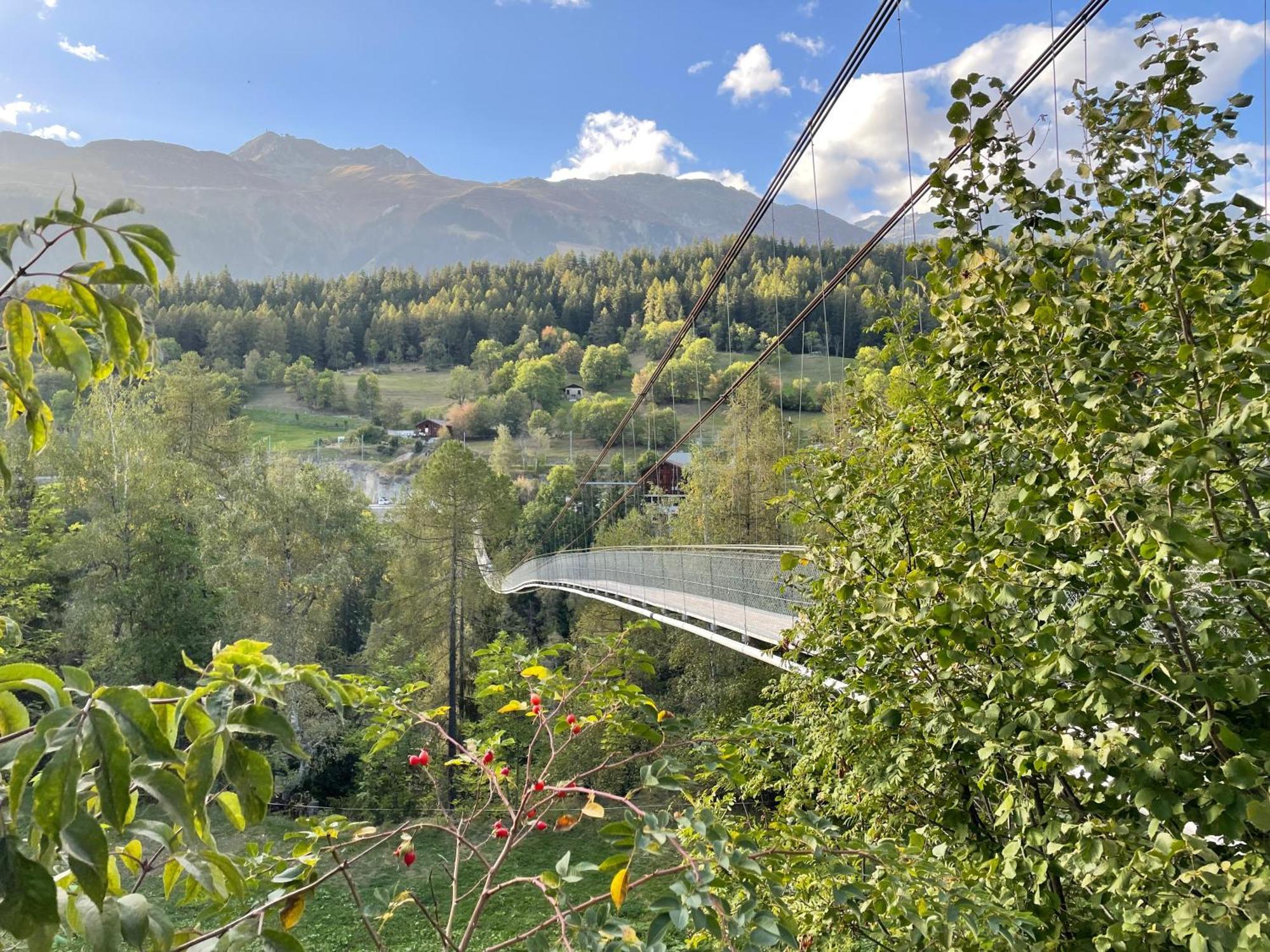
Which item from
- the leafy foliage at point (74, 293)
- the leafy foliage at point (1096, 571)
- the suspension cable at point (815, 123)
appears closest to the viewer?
the leafy foliage at point (74, 293)

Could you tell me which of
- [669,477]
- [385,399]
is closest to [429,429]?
[385,399]

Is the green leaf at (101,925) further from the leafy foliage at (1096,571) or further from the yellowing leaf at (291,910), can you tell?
the leafy foliage at (1096,571)

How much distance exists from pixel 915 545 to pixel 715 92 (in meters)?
26.8

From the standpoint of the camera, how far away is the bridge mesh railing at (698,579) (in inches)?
258

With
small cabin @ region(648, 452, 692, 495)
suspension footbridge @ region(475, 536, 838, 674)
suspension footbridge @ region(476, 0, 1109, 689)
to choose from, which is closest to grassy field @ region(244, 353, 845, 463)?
small cabin @ region(648, 452, 692, 495)

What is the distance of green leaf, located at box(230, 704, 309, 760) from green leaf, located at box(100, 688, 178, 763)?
63 mm

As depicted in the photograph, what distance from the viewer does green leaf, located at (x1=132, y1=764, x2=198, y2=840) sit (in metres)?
0.50

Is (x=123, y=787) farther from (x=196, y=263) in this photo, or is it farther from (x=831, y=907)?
(x=196, y=263)

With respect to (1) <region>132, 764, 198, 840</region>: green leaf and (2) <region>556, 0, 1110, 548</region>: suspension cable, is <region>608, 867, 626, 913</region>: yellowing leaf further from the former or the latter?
(2) <region>556, 0, 1110, 548</region>: suspension cable

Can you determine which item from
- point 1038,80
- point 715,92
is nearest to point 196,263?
point 715,92

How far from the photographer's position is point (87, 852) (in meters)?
0.49

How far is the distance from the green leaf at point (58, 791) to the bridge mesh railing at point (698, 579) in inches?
96.3

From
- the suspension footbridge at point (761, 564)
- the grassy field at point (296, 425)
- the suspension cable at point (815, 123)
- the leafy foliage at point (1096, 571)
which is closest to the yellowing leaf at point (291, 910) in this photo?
the leafy foliage at point (1096, 571)

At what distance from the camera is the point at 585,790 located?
A: 0.99 m
